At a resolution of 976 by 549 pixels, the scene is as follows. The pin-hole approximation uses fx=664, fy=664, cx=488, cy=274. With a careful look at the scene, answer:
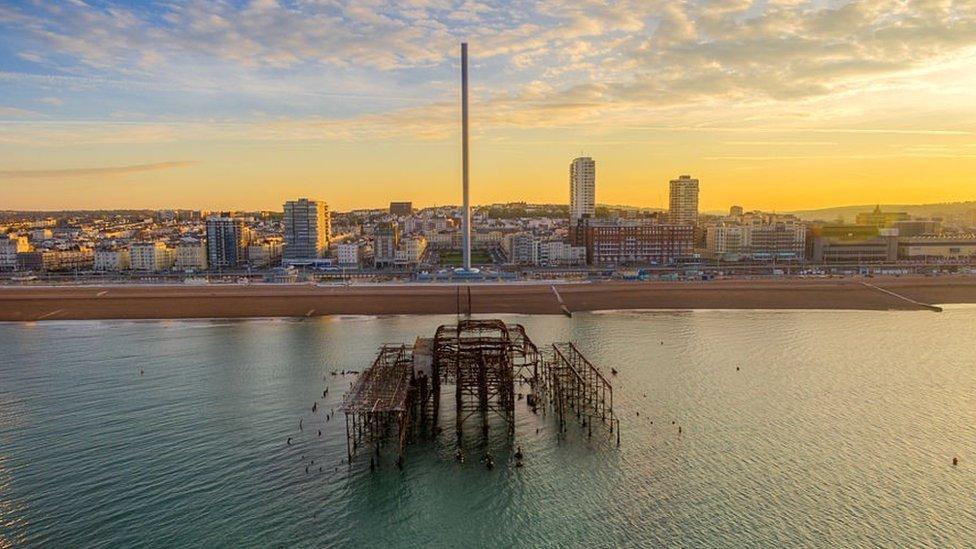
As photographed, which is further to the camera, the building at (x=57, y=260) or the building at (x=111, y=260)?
the building at (x=111, y=260)

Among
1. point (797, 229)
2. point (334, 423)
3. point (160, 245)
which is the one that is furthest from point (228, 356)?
point (797, 229)

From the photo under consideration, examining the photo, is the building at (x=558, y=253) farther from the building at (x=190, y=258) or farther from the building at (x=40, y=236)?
the building at (x=40, y=236)

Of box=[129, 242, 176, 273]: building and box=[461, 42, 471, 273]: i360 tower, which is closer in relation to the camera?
box=[461, 42, 471, 273]: i360 tower

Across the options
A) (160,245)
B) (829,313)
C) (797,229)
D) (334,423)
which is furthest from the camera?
(797,229)

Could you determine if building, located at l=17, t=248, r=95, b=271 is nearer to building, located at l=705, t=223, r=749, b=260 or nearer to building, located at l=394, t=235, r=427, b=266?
building, located at l=394, t=235, r=427, b=266

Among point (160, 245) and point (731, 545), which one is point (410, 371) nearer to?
point (731, 545)

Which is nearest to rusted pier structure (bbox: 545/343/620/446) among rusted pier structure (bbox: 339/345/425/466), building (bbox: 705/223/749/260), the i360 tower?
rusted pier structure (bbox: 339/345/425/466)

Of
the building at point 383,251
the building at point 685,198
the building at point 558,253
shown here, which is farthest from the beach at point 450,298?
the building at point 685,198
